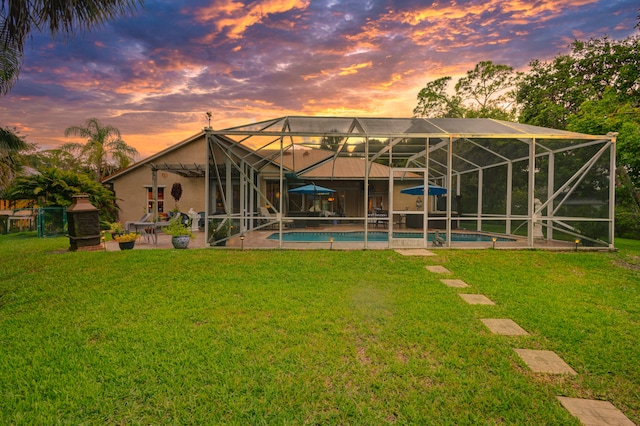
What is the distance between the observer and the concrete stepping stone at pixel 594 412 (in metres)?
2.20

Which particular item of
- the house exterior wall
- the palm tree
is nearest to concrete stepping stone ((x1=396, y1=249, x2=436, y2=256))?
the house exterior wall

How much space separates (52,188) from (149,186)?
12.5 feet

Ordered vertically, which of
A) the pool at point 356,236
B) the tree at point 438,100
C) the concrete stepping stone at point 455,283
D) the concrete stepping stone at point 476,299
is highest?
the tree at point 438,100

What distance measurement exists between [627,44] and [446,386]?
24.7 meters

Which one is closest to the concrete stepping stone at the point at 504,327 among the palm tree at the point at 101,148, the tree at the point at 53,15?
the tree at the point at 53,15

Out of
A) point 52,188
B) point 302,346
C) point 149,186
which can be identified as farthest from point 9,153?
point 302,346

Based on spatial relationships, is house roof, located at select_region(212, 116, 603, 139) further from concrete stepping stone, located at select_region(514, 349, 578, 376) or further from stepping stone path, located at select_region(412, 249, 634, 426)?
concrete stepping stone, located at select_region(514, 349, 578, 376)

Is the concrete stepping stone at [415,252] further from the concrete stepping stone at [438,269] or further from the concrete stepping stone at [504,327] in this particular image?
the concrete stepping stone at [504,327]

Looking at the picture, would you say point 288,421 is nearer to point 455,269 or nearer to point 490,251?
point 455,269

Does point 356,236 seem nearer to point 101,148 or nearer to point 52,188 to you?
point 52,188

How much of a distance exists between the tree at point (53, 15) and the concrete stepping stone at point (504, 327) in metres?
6.69

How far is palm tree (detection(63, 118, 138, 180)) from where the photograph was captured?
2452cm

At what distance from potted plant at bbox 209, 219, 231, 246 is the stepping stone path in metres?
6.45

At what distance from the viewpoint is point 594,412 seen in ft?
7.57
